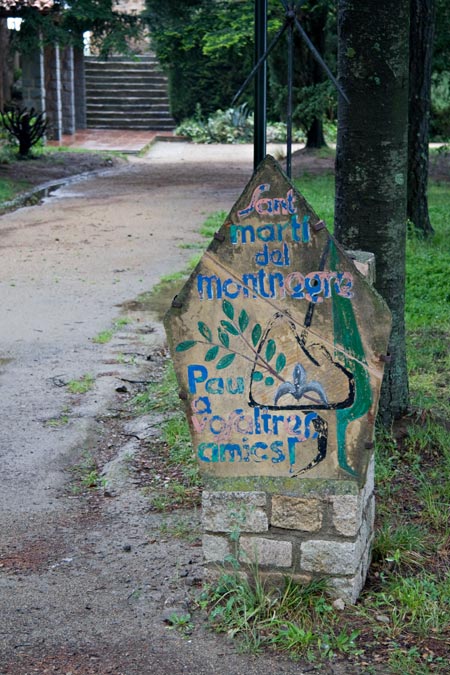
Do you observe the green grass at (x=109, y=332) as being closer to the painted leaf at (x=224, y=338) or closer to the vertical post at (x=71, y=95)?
the painted leaf at (x=224, y=338)

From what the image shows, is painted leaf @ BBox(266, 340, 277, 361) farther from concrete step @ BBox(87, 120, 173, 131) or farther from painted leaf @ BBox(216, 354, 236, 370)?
concrete step @ BBox(87, 120, 173, 131)

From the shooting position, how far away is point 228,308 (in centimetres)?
330

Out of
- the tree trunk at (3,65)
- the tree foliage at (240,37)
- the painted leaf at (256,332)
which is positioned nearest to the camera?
the painted leaf at (256,332)

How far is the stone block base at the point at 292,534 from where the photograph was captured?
3357mm

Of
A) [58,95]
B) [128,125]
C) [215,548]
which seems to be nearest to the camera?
[215,548]

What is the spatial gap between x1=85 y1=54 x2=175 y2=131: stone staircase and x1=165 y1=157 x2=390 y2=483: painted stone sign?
2688 cm

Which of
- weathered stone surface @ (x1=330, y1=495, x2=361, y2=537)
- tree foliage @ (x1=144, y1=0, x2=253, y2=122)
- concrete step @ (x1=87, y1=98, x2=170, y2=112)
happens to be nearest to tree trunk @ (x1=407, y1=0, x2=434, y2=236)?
weathered stone surface @ (x1=330, y1=495, x2=361, y2=537)

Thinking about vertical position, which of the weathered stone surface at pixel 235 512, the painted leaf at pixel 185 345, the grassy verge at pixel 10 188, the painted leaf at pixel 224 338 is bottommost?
the grassy verge at pixel 10 188

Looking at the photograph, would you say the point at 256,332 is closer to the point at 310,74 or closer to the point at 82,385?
the point at 82,385

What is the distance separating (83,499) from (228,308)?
1.67m

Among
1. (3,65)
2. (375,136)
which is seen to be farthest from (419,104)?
(3,65)

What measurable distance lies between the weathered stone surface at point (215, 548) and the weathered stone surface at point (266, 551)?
0.06m

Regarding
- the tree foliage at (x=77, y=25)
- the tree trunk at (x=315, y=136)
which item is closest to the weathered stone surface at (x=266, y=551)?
the tree foliage at (x=77, y=25)

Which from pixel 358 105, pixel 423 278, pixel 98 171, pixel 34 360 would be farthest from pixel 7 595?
pixel 98 171
